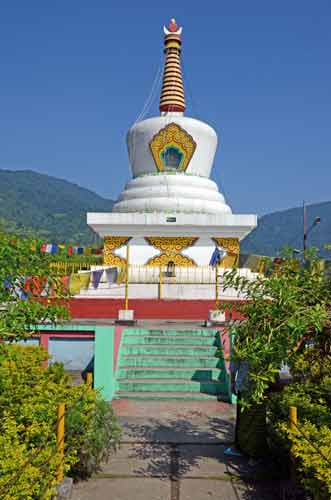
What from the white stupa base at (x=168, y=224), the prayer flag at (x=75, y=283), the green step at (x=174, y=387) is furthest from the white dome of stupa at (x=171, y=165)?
the green step at (x=174, y=387)

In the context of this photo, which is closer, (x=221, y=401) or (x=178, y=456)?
(x=178, y=456)

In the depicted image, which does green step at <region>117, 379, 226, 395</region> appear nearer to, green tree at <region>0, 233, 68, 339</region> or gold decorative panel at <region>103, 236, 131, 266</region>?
green tree at <region>0, 233, 68, 339</region>

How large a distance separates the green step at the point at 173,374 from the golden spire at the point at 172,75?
15.4 meters

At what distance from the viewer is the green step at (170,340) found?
1002cm

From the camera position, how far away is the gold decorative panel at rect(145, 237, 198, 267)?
17781 millimetres

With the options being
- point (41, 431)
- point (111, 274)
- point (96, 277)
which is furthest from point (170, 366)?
point (111, 274)

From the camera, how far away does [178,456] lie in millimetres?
5773

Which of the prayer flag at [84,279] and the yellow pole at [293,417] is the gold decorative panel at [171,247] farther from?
the yellow pole at [293,417]

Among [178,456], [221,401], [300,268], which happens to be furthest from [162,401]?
[300,268]

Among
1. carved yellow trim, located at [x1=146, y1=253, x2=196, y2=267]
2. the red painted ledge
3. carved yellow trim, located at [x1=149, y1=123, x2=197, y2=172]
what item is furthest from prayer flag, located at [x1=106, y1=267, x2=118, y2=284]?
carved yellow trim, located at [x1=149, y1=123, x2=197, y2=172]

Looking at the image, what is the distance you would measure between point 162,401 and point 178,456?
8.38ft

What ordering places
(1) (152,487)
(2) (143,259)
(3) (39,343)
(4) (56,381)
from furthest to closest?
(2) (143,259) → (3) (39,343) → (4) (56,381) → (1) (152,487)

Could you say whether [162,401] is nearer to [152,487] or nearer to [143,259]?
[152,487]

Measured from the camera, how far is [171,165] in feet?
65.5
